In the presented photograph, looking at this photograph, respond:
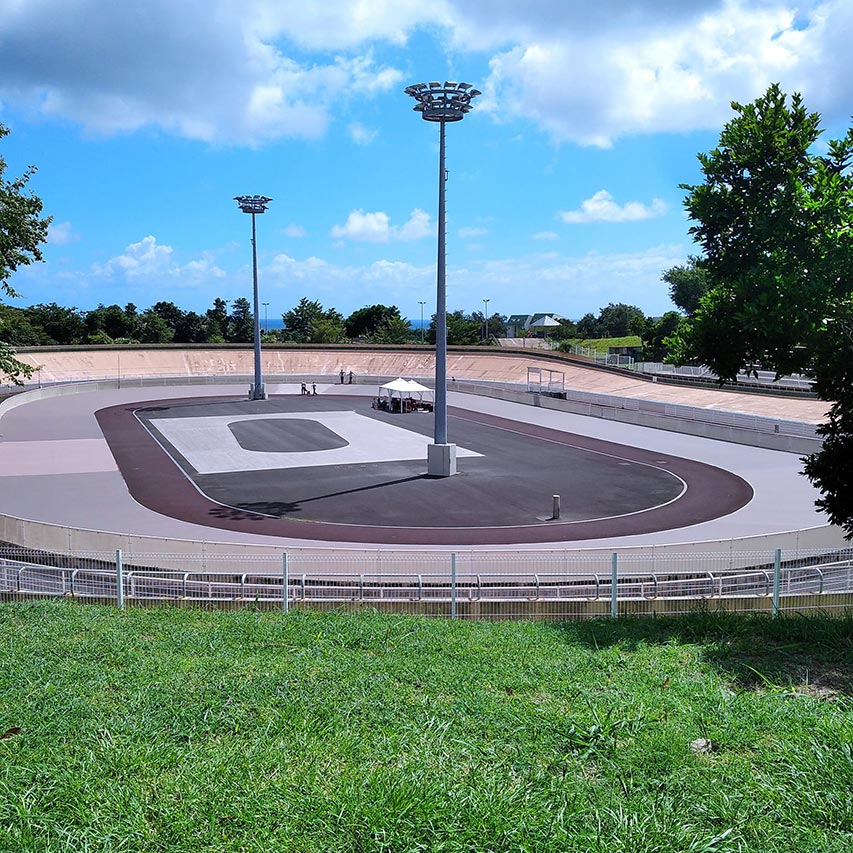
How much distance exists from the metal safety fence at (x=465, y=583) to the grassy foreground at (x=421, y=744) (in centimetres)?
536

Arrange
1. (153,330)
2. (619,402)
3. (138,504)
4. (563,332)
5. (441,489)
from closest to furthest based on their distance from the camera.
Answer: (138,504)
(441,489)
(619,402)
(153,330)
(563,332)

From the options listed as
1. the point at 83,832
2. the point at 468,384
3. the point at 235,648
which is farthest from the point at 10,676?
the point at 468,384

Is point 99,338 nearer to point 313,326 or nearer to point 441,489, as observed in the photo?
point 313,326

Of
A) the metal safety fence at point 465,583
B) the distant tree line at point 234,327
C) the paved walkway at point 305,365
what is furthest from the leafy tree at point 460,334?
the metal safety fence at point 465,583

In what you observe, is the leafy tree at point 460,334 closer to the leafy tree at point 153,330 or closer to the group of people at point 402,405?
the leafy tree at point 153,330

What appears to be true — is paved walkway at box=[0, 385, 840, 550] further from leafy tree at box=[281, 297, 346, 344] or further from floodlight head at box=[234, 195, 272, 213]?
leafy tree at box=[281, 297, 346, 344]

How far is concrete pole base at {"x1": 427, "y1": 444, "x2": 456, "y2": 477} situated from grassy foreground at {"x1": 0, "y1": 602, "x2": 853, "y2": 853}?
23927mm

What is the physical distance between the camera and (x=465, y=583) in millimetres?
17625

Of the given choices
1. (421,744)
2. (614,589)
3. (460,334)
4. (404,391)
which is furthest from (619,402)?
(460,334)

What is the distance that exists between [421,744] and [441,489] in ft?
83.5

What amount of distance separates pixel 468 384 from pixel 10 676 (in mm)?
65546

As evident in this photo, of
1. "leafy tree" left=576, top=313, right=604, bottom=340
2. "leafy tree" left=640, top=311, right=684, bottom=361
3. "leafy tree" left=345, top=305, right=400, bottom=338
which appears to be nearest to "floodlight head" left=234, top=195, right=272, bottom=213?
"leafy tree" left=640, top=311, right=684, bottom=361

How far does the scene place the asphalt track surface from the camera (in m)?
26.3

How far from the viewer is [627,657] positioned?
9922mm
